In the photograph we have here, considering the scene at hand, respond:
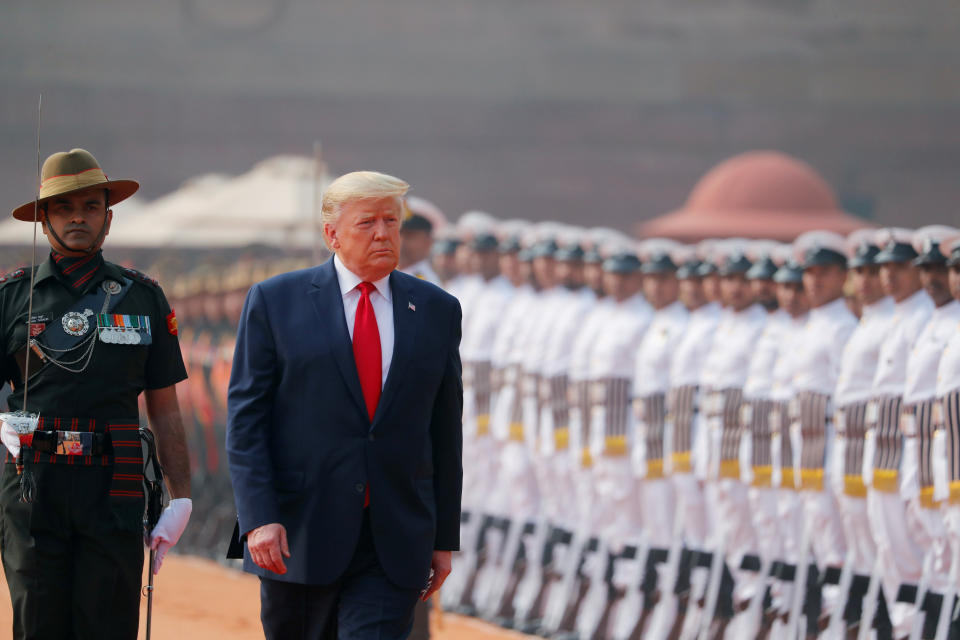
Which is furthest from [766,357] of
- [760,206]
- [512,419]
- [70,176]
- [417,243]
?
[760,206]

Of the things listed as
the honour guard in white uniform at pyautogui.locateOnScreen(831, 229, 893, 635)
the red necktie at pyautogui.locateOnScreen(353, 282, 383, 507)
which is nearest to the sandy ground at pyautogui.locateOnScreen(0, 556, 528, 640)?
the honour guard in white uniform at pyautogui.locateOnScreen(831, 229, 893, 635)

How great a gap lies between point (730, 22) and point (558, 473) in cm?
1110

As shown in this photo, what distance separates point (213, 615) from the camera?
9312 millimetres

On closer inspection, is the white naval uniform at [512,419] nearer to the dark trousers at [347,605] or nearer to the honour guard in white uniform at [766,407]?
the honour guard in white uniform at [766,407]

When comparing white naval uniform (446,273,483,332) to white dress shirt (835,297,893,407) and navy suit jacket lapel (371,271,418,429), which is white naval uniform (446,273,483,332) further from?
navy suit jacket lapel (371,271,418,429)

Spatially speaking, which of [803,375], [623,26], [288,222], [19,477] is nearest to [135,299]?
[19,477]

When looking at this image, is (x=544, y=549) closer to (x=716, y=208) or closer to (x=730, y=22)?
(x=716, y=208)

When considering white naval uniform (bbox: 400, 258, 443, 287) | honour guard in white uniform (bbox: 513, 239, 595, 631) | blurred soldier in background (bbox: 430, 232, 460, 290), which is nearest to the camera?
white naval uniform (bbox: 400, 258, 443, 287)

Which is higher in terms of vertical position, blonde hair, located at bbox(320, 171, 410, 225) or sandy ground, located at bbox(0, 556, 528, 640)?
blonde hair, located at bbox(320, 171, 410, 225)

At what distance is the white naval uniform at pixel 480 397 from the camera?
9.54 meters

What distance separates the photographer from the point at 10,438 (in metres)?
4.10

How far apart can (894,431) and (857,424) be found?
0.70 ft

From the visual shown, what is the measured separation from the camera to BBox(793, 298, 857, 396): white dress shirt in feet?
23.9

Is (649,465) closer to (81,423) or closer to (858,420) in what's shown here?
(858,420)
